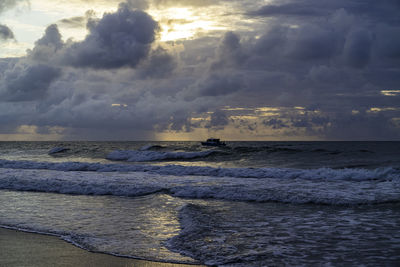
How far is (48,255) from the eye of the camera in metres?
7.96

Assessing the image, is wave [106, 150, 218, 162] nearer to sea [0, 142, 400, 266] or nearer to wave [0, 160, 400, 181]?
wave [0, 160, 400, 181]

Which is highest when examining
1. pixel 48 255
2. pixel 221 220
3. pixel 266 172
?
pixel 48 255

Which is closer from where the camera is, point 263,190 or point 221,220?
point 221,220

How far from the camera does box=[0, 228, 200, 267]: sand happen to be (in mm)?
7398

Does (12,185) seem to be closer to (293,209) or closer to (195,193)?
(195,193)

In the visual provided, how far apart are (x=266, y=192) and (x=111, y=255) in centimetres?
1061

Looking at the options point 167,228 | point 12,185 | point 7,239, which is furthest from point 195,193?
point 12,185

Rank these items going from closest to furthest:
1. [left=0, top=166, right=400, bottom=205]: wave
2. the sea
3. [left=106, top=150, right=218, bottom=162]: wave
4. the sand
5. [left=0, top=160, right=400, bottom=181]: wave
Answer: the sand
the sea
[left=0, top=166, right=400, bottom=205]: wave
[left=0, top=160, right=400, bottom=181]: wave
[left=106, top=150, right=218, bottom=162]: wave

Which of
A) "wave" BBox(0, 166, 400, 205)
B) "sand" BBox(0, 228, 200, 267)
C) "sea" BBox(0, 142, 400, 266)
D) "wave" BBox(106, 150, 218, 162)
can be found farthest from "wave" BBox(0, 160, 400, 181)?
"sand" BBox(0, 228, 200, 267)

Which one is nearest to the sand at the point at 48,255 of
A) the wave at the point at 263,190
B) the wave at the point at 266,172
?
the wave at the point at 263,190

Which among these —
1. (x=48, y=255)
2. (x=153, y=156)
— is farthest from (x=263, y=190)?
(x=153, y=156)

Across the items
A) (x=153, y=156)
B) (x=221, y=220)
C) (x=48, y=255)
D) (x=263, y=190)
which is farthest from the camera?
(x=153, y=156)

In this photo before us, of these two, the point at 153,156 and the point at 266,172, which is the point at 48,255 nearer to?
the point at 266,172

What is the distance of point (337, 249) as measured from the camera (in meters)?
8.28
